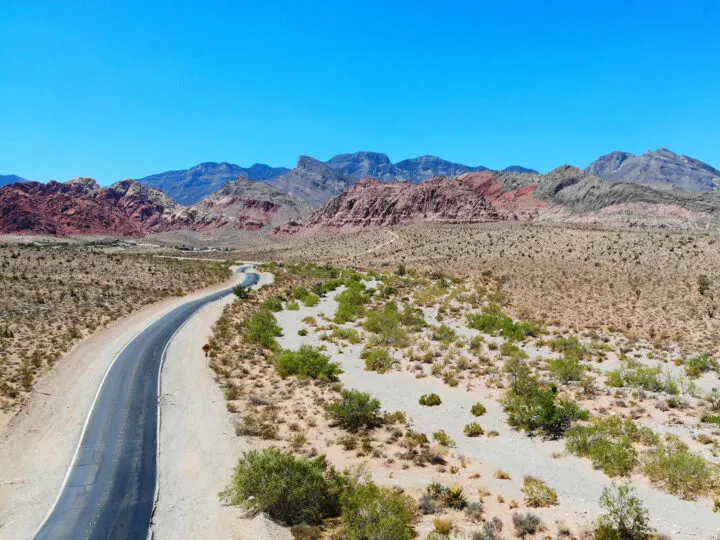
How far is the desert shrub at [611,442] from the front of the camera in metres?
12.4

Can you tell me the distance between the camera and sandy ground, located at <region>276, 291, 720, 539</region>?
1019 centimetres

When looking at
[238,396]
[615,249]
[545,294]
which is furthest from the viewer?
[615,249]

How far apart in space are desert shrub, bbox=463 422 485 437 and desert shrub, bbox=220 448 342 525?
5.87 metres

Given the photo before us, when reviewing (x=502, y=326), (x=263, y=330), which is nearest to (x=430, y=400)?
(x=502, y=326)

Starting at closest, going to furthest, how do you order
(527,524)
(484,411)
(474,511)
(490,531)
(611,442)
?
1. (490,531)
2. (527,524)
3. (474,511)
4. (611,442)
5. (484,411)

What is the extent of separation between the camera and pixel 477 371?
22453mm

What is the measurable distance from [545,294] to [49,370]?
37.3 m

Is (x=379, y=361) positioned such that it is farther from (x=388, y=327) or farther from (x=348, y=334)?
(x=388, y=327)

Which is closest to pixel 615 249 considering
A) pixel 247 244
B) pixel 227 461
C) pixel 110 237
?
pixel 227 461

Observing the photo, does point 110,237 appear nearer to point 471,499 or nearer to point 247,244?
point 247,244

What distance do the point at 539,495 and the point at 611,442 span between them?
4093 mm

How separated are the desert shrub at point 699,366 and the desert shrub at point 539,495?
44.9 feet

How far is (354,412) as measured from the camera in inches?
663

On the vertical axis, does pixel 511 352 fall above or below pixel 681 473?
above
